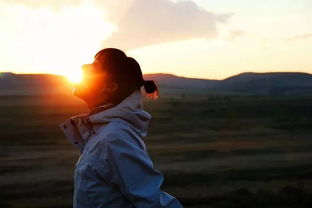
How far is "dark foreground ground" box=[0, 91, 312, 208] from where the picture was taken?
32.3ft

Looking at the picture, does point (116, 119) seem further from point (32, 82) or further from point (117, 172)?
point (32, 82)

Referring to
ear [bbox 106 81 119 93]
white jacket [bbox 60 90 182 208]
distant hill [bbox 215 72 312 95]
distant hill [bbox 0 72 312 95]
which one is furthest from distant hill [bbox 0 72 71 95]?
white jacket [bbox 60 90 182 208]

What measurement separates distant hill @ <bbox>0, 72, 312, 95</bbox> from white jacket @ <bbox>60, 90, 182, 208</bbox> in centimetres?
9831

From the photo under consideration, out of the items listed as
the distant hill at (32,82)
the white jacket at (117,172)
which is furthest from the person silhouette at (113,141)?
the distant hill at (32,82)

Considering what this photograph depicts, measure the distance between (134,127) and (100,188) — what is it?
31cm

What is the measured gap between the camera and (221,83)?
181500 mm

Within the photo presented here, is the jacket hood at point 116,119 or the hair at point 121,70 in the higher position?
the hair at point 121,70

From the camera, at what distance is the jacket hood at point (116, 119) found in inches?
89.0

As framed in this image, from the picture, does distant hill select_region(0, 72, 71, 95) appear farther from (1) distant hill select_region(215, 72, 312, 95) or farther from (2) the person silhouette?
(2) the person silhouette

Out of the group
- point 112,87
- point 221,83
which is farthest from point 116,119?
point 221,83

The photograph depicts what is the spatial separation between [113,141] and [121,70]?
0.41 m

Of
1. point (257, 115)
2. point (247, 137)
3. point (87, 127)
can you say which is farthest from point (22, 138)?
point (87, 127)

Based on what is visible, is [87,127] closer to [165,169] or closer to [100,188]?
[100,188]

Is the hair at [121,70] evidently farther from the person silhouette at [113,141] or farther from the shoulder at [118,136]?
the shoulder at [118,136]
